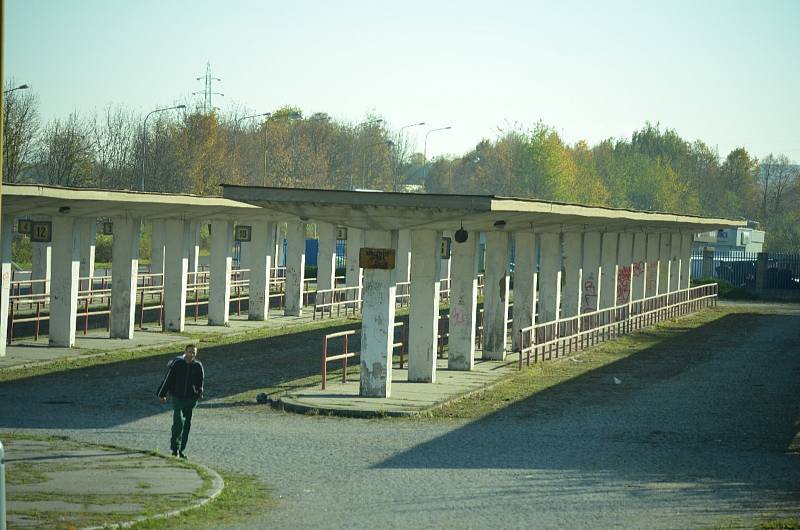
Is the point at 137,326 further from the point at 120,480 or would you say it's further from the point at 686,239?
the point at 686,239

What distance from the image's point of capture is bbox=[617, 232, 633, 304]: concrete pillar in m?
39.1

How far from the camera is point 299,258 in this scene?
39938mm

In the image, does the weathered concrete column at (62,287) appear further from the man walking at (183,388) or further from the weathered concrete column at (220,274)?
the man walking at (183,388)

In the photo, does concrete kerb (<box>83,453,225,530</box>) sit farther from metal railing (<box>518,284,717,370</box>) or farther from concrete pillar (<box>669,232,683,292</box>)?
concrete pillar (<box>669,232,683,292</box>)

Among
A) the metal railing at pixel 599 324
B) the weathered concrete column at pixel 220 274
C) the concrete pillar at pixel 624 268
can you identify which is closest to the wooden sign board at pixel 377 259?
the metal railing at pixel 599 324

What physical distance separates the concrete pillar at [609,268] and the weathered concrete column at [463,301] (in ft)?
40.6

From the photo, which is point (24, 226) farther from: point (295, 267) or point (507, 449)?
point (507, 449)

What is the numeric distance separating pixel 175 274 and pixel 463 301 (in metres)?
10.1

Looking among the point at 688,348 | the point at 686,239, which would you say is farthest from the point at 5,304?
the point at 686,239

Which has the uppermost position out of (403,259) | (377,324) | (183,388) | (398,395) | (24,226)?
(24,226)

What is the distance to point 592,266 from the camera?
35344 mm

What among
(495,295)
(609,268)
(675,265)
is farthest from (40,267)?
(675,265)

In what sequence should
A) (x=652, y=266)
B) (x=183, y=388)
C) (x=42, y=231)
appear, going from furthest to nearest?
(x=652, y=266) → (x=42, y=231) → (x=183, y=388)

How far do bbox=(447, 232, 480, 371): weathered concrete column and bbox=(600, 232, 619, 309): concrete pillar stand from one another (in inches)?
488
